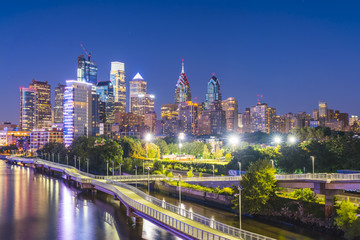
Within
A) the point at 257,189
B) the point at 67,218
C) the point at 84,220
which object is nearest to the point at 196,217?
the point at 257,189

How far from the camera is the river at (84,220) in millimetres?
44406

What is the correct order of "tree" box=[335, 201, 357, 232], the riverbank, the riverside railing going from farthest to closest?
1. the riverbank
2. "tree" box=[335, 201, 357, 232]
3. the riverside railing

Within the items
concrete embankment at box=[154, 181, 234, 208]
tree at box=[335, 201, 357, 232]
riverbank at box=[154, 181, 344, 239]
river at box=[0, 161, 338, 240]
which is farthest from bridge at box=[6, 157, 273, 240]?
concrete embankment at box=[154, 181, 234, 208]

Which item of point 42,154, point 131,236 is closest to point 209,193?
point 131,236

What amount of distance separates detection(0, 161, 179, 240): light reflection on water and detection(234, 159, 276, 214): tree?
12981 millimetres

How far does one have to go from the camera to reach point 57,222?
5156 centimetres

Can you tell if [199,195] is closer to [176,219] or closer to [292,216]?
[292,216]

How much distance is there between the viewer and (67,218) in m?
54.2

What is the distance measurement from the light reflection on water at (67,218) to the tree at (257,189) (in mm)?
12981

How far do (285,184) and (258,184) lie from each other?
4704mm

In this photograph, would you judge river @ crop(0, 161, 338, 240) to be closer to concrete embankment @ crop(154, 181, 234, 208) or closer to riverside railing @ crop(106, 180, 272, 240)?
concrete embankment @ crop(154, 181, 234, 208)

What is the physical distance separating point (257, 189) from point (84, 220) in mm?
24522

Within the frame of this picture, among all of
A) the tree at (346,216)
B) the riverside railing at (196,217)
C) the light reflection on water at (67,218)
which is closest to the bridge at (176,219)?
the riverside railing at (196,217)

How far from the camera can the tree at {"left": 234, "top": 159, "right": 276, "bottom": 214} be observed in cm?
5134
